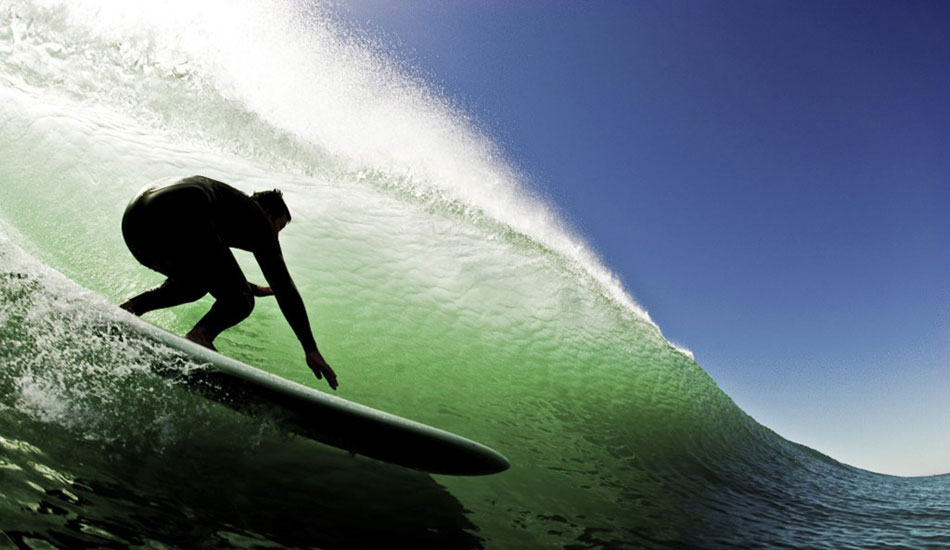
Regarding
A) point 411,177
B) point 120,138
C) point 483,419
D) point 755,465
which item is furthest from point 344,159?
point 755,465

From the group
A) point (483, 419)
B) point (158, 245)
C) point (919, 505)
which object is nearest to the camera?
point (158, 245)

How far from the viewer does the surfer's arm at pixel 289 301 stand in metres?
2.20

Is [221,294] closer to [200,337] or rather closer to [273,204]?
[200,337]

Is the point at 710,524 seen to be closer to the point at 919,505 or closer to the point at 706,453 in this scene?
the point at 706,453

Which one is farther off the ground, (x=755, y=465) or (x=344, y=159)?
(x=344, y=159)

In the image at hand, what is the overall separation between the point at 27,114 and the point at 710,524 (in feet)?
21.4

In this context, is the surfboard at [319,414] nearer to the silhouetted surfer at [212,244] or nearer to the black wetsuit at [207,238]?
the silhouetted surfer at [212,244]

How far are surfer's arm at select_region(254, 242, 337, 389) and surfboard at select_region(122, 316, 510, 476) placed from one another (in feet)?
0.70

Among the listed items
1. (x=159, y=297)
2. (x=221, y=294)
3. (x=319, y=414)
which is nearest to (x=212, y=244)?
(x=221, y=294)

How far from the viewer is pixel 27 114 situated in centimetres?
479

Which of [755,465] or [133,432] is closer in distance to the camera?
[133,432]

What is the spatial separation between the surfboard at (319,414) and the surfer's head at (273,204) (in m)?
0.73

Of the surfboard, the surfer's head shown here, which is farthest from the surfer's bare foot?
the surfer's head

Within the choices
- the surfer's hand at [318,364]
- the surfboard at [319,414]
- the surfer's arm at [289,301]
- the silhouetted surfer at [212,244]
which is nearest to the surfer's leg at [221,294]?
the silhouetted surfer at [212,244]
